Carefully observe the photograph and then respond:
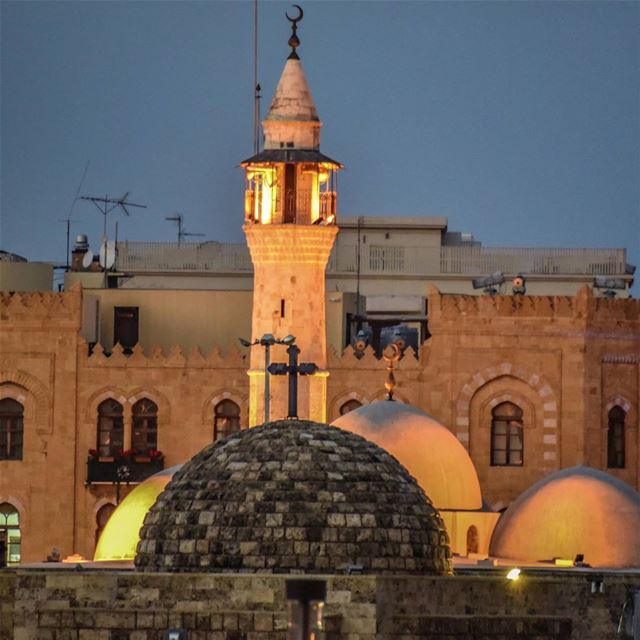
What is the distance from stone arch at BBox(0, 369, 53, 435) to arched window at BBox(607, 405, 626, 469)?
1259cm

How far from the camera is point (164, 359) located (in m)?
76.6

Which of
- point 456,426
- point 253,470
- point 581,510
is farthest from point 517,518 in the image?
point 253,470

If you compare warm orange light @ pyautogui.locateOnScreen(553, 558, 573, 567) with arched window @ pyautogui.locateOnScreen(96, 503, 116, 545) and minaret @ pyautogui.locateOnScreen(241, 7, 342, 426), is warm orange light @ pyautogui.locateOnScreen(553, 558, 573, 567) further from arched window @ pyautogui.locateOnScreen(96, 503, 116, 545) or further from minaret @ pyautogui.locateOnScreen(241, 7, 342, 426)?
arched window @ pyautogui.locateOnScreen(96, 503, 116, 545)

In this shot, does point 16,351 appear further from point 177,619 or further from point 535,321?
point 177,619

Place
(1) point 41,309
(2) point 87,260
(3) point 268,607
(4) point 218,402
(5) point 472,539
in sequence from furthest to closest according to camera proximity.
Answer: (2) point 87,260
(1) point 41,309
(4) point 218,402
(5) point 472,539
(3) point 268,607

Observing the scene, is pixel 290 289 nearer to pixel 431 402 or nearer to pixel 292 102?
pixel 292 102

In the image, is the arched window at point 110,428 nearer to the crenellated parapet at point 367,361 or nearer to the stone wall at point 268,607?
the crenellated parapet at point 367,361

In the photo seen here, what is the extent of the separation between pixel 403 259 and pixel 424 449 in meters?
31.0

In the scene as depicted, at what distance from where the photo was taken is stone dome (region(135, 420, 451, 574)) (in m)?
43.5

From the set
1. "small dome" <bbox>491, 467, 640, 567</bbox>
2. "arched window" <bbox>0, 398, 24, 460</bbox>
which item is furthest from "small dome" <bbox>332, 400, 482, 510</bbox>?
"arched window" <bbox>0, 398, 24, 460</bbox>

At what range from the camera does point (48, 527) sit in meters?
75.8

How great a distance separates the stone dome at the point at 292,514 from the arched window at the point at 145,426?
103 feet

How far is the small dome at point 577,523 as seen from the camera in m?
59.8

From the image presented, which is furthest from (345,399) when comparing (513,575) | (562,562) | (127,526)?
(513,575)
